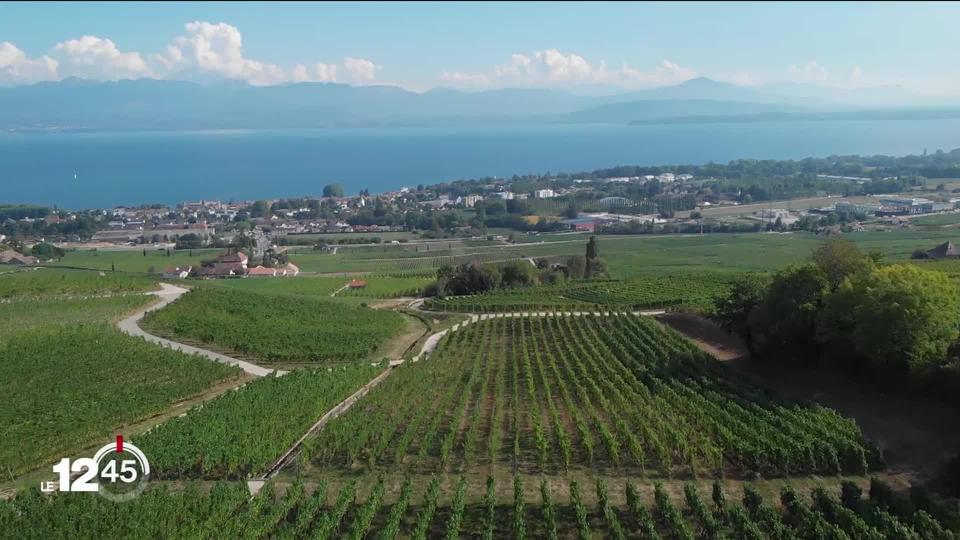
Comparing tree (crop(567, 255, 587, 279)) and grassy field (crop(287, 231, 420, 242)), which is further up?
tree (crop(567, 255, 587, 279))

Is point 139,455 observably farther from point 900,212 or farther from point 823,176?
point 823,176

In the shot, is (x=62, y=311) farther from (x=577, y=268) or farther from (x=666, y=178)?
(x=666, y=178)

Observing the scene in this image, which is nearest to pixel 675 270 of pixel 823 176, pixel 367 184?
pixel 823 176

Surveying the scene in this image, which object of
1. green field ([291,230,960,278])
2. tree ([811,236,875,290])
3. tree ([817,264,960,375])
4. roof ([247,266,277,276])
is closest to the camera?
tree ([817,264,960,375])

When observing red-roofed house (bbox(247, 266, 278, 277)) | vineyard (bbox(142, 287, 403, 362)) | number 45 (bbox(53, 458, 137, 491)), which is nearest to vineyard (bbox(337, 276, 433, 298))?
vineyard (bbox(142, 287, 403, 362))

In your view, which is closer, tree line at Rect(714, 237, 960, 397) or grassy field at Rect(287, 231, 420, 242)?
tree line at Rect(714, 237, 960, 397)

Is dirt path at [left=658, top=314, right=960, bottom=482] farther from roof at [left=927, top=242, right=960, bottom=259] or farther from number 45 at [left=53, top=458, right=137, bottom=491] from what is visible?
roof at [left=927, top=242, right=960, bottom=259]

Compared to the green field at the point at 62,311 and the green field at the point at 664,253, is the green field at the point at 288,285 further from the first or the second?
the green field at the point at 62,311
